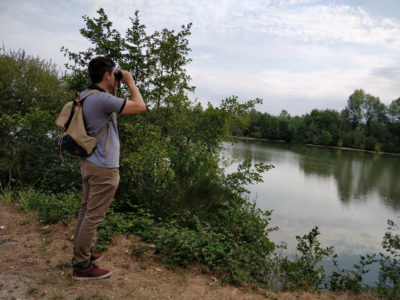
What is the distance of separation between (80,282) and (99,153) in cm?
125

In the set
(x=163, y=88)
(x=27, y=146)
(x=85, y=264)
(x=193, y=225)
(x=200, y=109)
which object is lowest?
(x=193, y=225)

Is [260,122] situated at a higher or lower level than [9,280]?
higher

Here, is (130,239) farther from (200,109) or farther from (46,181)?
(200,109)

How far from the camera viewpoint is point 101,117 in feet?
7.85

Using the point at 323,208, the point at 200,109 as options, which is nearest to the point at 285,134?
the point at 323,208

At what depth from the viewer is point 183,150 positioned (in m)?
6.29

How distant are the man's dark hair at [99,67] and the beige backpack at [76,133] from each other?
17cm

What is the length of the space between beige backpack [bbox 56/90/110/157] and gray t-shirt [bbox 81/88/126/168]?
1.5 inches

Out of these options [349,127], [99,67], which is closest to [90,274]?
[99,67]

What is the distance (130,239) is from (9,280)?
151 cm

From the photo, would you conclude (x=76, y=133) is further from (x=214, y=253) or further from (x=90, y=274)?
(x=214, y=253)

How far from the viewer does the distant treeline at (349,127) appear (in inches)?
2314

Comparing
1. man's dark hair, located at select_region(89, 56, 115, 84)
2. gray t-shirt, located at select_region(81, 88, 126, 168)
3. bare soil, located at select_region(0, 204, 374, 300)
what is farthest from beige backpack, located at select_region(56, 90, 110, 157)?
bare soil, located at select_region(0, 204, 374, 300)

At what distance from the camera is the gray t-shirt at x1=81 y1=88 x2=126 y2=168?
91.4 inches
